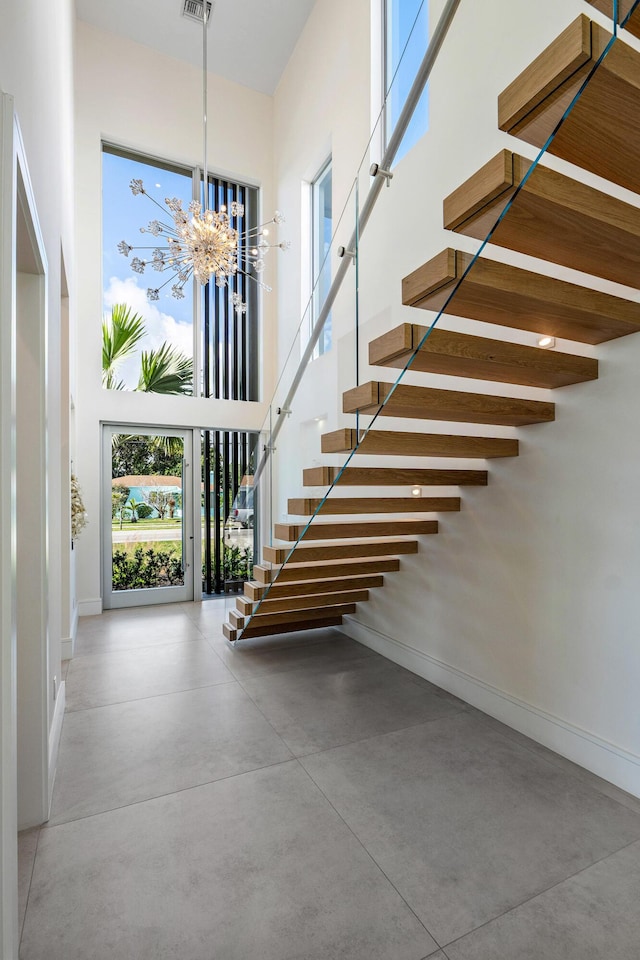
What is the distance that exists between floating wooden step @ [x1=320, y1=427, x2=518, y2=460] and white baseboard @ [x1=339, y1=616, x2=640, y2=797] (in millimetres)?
1455

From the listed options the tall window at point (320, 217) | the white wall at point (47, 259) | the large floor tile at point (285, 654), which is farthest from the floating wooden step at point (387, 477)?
the tall window at point (320, 217)

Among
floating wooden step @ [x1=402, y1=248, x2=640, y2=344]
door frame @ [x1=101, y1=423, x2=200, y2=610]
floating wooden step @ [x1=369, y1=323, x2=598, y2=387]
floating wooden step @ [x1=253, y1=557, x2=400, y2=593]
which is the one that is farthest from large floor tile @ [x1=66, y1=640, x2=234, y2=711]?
floating wooden step @ [x1=402, y1=248, x2=640, y2=344]

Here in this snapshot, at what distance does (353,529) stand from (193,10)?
6240 millimetres

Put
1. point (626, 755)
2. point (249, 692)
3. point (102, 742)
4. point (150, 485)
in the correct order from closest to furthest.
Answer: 1. point (626, 755)
2. point (102, 742)
3. point (249, 692)
4. point (150, 485)

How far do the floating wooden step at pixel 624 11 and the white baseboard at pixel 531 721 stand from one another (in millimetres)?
2714

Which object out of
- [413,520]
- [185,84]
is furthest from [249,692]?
[185,84]

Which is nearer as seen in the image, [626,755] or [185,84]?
[626,755]

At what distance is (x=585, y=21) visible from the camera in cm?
125

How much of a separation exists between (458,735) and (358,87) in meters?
5.46

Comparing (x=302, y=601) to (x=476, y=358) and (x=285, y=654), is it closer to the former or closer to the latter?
(x=285, y=654)

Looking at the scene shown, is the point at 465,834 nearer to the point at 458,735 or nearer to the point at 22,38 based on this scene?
the point at 458,735

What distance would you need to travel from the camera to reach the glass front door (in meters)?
5.79

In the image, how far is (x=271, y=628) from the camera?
14.8 ft

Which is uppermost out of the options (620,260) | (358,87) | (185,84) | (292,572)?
(185,84)
